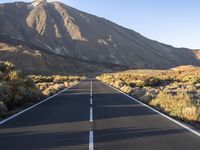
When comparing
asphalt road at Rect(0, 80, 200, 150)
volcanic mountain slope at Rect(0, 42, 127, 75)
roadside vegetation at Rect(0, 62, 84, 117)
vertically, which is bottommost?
asphalt road at Rect(0, 80, 200, 150)

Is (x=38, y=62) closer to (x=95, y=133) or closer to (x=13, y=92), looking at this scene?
(x=13, y=92)

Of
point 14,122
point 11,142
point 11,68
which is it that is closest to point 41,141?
point 11,142

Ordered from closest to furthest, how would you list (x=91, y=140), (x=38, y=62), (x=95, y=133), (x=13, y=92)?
1. (x=91, y=140)
2. (x=95, y=133)
3. (x=13, y=92)
4. (x=38, y=62)

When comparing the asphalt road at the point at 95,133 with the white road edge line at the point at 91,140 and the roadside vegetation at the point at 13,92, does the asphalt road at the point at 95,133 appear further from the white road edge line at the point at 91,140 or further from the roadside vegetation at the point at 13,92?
the roadside vegetation at the point at 13,92

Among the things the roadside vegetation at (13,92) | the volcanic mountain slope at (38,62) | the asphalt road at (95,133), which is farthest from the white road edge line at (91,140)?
the volcanic mountain slope at (38,62)

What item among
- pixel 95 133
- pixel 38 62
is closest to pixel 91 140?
pixel 95 133

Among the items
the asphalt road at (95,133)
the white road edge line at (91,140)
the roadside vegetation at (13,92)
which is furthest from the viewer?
the roadside vegetation at (13,92)

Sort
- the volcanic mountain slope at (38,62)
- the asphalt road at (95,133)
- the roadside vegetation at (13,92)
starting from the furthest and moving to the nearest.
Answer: the volcanic mountain slope at (38,62) → the roadside vegetation at (13,92) → the asphalt road at (95,133)

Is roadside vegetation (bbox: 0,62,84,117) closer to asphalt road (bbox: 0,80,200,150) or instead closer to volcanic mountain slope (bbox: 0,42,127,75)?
asphalt road (bbox: 0,80,200,150)

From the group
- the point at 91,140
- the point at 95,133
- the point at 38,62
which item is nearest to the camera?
the point at 91,140

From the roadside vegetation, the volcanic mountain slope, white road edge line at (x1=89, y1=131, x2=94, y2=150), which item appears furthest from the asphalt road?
the volcanic mountain slope

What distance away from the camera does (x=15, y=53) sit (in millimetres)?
154250

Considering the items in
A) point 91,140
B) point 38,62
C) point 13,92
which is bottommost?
point 91,140

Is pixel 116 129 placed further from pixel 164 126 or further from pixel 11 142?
pixel 11 142
